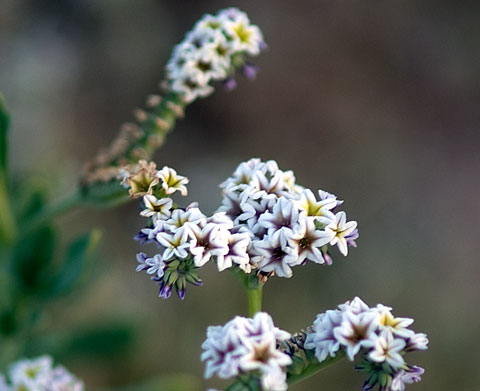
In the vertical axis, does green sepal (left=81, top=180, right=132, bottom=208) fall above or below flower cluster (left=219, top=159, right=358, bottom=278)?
above

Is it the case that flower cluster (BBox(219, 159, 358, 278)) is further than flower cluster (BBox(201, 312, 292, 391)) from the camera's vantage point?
Yes

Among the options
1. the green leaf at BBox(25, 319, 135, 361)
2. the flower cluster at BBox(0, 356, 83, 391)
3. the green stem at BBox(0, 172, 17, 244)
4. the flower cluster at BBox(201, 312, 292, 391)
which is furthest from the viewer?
the green leaf at BBox(25, 319, 135, 361)

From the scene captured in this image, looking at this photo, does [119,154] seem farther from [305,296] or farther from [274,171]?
[305,296]

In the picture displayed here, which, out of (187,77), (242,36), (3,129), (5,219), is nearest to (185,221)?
(187,77)

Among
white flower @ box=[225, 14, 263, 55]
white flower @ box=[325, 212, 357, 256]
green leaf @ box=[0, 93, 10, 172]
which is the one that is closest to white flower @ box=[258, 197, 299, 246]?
white flower @ box=[325, 212, 357, 256]

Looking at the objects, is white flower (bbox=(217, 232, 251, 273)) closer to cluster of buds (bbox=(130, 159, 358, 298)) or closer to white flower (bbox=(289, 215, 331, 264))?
cluster of buds (bbox=(130, 159, 358, 298))

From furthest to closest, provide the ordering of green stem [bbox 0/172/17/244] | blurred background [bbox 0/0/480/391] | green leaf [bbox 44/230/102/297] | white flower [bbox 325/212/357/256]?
blurred background [bbox 0/0/480/391], green leaf [bbox 44/230/102/297], green stem [bbox 0/172/17/244], white flower [bbox 325/212/357/256]

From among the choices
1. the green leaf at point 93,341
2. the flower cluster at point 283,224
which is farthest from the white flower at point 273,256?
the green leaf at point 93,341

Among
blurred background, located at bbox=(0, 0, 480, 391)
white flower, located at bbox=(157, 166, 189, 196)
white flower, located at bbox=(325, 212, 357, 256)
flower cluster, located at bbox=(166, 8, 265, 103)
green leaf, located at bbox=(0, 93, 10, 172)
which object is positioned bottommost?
white flower, located at bbox=(325, 212, 357, 256)
